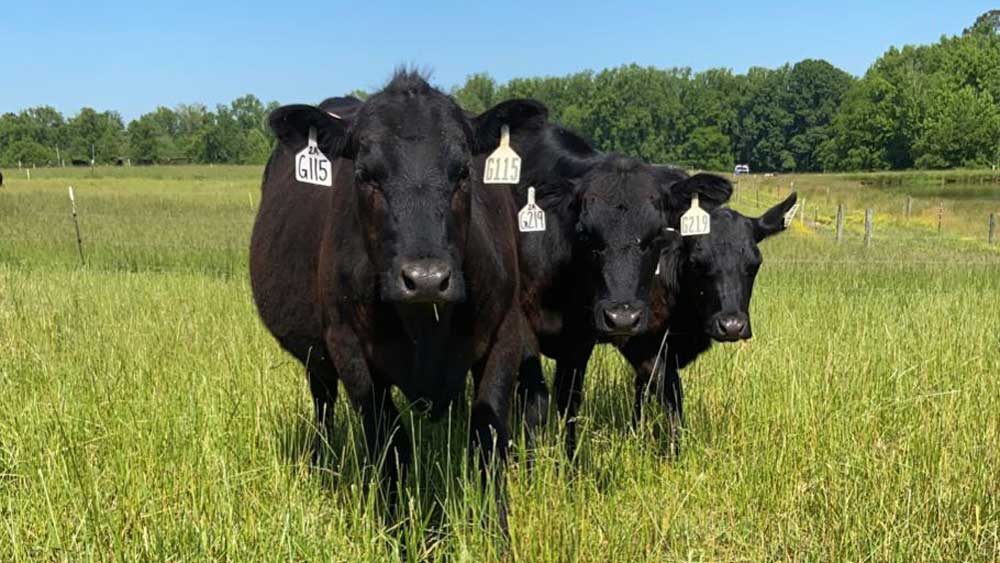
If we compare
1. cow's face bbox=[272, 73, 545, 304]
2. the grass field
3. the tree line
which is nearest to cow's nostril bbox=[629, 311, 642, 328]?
the grass field

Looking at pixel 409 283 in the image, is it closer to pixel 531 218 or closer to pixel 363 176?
pixel 363 176

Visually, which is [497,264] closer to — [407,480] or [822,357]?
Answer: [407,480]

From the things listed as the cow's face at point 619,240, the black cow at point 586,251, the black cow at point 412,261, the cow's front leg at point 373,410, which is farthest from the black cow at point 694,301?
the cow's front leg at point 373,410

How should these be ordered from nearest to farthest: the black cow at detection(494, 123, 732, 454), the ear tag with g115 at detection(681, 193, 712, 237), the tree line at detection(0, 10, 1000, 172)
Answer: the black cow at detection(494, 123, 732, 454)
the ear tag with g115 at detection(681, 193, 712, 237)
the tree line at detection(0, 10, 1000, 172)

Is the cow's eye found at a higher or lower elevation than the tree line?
lower

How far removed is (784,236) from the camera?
20594mm

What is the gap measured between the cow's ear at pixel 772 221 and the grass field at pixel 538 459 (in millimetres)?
961

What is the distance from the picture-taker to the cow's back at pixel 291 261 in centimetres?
416

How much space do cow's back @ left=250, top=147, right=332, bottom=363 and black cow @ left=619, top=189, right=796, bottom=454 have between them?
84.2 inches

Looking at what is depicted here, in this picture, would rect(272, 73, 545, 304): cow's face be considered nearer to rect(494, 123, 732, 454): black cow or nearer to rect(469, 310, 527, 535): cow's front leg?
rect(469, 310, 527, 535): cow's front leg

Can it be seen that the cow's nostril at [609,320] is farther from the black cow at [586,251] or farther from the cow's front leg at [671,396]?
the cow's front leg at [671,396]

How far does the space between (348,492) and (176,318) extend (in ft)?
16.2

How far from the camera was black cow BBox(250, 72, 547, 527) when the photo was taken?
9.14ft

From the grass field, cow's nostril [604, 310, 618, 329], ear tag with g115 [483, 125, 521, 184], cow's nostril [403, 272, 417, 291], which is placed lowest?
the grass field
